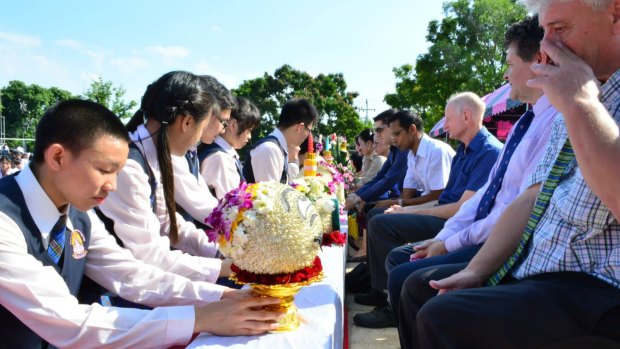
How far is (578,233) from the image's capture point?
5.04 feet

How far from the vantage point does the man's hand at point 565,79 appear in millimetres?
1395

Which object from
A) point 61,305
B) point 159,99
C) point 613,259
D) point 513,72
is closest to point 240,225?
point 61,305

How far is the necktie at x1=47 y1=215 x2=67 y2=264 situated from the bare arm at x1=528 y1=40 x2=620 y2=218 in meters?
1.77

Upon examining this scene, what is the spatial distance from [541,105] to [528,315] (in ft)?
4.74

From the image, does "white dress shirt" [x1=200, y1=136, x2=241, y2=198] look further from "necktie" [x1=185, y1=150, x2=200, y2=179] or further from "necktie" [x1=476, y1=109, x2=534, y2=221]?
"necktie" [x1=476, y1=109, x2=534, y2=221]

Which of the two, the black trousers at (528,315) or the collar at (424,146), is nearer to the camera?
the black trousers at (528,315)

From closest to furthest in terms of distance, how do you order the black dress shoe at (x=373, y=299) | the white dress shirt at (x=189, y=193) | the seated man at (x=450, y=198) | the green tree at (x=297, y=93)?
the white dress shirt at (x=189, y=193) → the seated man at (x=450, y=198) → the black dress shoe at (x=373, y=299) → the green tree at (x=297, y=93)

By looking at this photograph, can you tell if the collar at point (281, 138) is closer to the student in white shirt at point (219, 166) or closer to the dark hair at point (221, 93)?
the student in white shirt at point (219, 166)

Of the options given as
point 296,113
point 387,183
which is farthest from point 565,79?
point 387,183

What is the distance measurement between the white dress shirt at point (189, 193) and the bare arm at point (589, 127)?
7.26 ft

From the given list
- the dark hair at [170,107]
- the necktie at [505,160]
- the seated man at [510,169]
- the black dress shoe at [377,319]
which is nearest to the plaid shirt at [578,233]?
the seated man at [510,169]

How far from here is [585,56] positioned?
1564 mm

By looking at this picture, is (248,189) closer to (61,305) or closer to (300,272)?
(300,272)

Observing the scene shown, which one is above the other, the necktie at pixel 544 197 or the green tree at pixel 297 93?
the green tree at pixel 297 93
